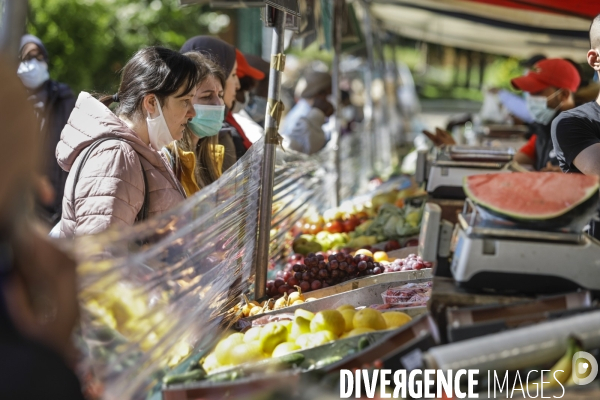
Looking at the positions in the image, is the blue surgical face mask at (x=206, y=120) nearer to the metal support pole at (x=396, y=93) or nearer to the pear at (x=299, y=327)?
the pear at (x=299, y=327)

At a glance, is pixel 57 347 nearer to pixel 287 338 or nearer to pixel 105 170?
pixel 287 338

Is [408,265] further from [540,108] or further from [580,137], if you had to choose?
[540,108]

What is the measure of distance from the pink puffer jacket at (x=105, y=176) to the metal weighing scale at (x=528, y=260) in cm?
135

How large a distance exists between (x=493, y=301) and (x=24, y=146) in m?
1.49

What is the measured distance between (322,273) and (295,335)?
114 centimetres

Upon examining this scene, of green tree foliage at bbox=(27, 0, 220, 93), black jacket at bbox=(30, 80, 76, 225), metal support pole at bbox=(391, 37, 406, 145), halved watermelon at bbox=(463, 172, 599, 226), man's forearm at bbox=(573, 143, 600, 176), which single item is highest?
halved watermelon at bbox=(463, 172, 599, 226)

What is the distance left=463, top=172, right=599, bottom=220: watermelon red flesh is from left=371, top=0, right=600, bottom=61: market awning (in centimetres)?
427

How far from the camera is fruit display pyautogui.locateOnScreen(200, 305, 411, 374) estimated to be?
7.84ft

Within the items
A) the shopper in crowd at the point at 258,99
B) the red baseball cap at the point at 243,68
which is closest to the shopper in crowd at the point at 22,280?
the red baseball cap at the point at 243,68

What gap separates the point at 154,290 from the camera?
81.1 inches

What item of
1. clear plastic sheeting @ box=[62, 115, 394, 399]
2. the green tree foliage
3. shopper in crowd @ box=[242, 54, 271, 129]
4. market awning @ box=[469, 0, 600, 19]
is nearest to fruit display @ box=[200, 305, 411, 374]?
clear plastic sheeting @ box=[62, 115, 394, 399]

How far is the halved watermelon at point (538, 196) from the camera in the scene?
7.34 feet

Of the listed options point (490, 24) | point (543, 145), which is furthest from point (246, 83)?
point (490, 24)

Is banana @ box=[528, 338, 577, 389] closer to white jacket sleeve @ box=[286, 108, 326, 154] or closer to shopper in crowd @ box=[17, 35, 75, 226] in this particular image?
shopper in crowd @ box=[17, 35, 75, 226]
